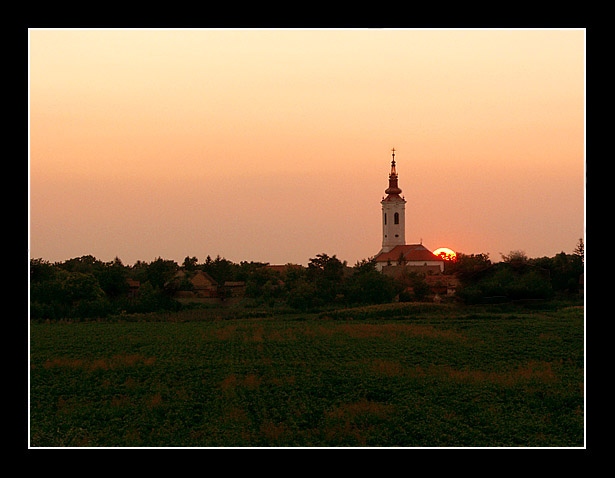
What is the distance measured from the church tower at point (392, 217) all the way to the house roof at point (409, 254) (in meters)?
2.43

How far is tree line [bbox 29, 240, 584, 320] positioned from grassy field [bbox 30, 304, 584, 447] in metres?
9.93

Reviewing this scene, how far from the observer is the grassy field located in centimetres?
1059

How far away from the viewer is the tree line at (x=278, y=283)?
38969 millimetres

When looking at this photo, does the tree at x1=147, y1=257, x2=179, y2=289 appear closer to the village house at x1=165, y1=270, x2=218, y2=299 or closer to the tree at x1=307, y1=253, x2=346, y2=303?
the village house at x1=165, y1=270, x2=218, y2=299

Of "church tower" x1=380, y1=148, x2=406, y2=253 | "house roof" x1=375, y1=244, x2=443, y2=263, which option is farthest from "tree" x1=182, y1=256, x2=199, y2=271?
"church tower" x1=380, y1=148, x2=406, y2=253

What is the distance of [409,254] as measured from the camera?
6969 centimetres

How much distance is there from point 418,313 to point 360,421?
88.9ft

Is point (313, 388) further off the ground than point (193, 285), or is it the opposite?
point (193, 285)

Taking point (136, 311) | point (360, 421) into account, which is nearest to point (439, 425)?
point (360, 421)

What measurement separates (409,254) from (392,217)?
29.9 ft

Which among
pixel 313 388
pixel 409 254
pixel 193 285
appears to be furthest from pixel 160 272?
pixel 409 254

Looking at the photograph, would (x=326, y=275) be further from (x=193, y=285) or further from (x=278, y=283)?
(x=193, y=285)

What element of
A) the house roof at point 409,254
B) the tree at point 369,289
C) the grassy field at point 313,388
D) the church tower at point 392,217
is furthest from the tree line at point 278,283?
the church tower at point 392,217
